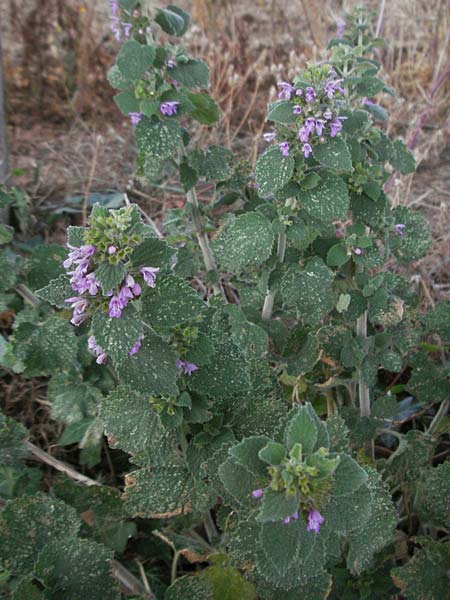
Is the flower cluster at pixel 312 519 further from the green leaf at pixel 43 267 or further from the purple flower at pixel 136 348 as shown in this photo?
the green leaf at pixel 43 267

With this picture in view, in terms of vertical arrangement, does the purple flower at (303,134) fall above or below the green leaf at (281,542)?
above

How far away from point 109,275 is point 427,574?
3.84 ft

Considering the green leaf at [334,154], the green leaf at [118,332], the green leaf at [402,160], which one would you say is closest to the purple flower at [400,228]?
the green leaf at [402,160]

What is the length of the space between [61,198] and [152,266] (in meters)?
2.53

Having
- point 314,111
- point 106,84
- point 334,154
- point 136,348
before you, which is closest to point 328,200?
point 334,154

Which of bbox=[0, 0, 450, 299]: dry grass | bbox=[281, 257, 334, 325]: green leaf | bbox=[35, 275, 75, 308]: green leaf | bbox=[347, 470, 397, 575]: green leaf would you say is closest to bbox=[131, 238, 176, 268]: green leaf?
bbox=[35, 275, 75, 308]: green leaf

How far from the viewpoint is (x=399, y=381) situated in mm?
2660

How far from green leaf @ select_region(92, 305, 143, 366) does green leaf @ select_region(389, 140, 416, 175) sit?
3.46ft

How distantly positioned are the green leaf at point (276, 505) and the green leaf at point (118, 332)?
0.38 metres

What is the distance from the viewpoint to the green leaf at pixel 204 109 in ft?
6.36

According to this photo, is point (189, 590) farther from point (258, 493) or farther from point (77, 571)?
point (258, 493)

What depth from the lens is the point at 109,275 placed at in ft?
3.71

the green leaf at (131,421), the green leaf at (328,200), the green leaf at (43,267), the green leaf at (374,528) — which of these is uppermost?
the green leaf at (328,200)

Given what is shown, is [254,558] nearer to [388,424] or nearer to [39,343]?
[388,424]
